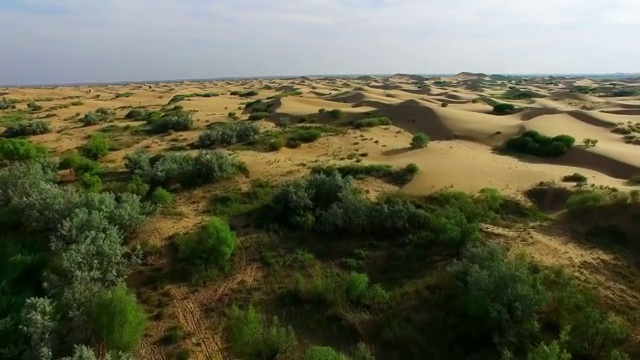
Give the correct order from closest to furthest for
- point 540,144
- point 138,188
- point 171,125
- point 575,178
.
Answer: point 138,188 → point 575,178 → point 540,144 → point 171,125

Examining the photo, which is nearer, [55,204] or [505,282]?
[505,282]

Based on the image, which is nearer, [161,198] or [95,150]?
[161,198]

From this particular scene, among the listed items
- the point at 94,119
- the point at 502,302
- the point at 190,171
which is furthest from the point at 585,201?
the point at 94,119

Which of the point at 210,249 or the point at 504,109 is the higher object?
the point at 210,249

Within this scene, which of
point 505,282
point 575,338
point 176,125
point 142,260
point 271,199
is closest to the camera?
point 575,338

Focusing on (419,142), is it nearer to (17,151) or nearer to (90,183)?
(90,183)

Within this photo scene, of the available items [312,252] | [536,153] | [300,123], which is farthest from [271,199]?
[300,123]

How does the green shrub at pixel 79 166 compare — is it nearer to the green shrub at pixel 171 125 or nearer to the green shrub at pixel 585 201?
the green shrub at pixel 171 125

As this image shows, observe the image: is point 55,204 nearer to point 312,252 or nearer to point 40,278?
point 40,278
